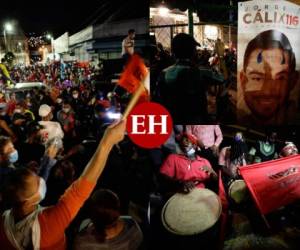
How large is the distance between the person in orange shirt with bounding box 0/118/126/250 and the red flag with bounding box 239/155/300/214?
232 centimetres

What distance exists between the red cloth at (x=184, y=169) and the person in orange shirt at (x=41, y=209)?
276 cm

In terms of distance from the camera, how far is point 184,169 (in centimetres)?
469

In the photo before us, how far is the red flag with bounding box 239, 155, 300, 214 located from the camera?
Answer: 146 inches

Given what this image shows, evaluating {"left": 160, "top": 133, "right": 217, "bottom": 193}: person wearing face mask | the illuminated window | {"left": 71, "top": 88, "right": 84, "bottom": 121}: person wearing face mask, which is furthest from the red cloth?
{"left": 71, "top": 88, "right": 84, "bottom": 121}: person wearing face mask

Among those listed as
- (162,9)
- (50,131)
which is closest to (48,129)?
(50,131)

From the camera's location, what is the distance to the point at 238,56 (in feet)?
16.5

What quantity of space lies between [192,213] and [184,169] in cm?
105

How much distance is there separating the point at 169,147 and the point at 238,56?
5.53 feet

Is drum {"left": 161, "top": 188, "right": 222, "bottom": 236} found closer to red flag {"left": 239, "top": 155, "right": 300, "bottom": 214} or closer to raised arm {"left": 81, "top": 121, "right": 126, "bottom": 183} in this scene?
red flag {"left": 239, "top": 155, "right": 300, "bottom": 214}

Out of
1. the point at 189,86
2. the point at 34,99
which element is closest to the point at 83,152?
the point at 189,86

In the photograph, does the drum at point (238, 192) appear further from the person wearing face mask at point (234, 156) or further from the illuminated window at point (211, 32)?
the illuminated window at point (211, 32)

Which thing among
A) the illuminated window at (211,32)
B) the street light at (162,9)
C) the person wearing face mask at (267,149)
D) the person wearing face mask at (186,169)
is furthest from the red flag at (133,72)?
the person wearing face mask at (267,149)

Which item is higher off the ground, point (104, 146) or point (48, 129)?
point (104, 146)

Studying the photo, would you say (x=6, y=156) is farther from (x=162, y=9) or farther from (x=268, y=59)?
(x=268, y=59)
